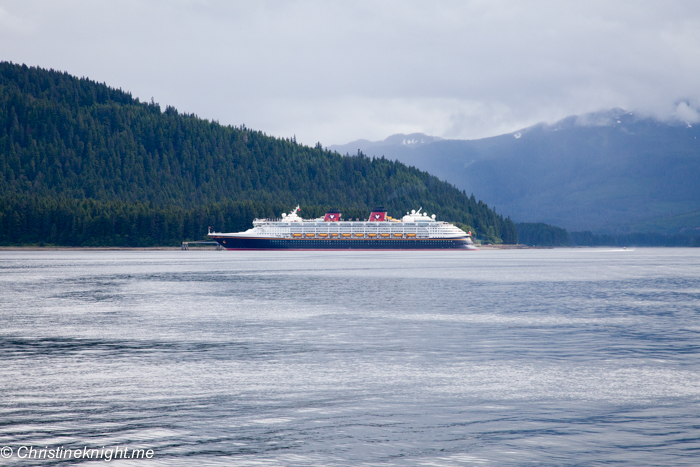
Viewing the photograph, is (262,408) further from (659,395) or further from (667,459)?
(659,395)

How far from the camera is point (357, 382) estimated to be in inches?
829

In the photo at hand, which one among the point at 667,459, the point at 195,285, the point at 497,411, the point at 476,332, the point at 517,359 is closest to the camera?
the point at 667,459

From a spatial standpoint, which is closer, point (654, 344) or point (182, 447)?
point (182, 447)

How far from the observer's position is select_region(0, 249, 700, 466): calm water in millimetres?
14578

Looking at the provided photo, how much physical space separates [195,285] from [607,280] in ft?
144

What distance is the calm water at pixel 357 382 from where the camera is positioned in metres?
14.6

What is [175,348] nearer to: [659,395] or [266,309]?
[266,309]

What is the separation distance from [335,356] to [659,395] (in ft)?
37.9

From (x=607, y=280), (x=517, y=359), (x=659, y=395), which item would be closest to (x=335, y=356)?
(x=517, y=359)

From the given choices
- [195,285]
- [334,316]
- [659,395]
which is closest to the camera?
[659,395]

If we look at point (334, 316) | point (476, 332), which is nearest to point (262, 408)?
point (476, 332)

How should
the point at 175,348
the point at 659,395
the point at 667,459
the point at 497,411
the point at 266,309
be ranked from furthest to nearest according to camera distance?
the point at 266,309 < the point at 175,348 < the point at 659,395 < the point at 497,411 < the point at 667,459

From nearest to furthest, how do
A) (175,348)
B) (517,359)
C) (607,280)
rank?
(517,359) < (175,348) < (607,280)

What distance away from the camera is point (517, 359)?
82.9 feet
